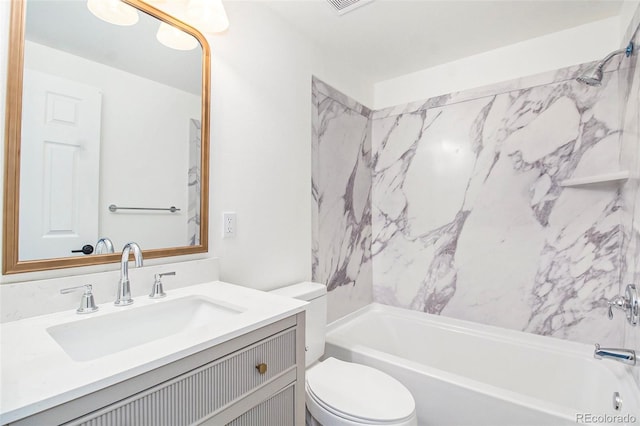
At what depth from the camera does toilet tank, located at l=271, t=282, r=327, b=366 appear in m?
1.57

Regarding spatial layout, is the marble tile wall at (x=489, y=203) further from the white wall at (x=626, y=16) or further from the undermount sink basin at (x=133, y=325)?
the undermount sink basin at (x=133, y=325)

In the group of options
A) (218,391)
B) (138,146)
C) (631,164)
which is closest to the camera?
(218,391)

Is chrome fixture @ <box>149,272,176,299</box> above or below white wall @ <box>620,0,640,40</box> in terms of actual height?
below

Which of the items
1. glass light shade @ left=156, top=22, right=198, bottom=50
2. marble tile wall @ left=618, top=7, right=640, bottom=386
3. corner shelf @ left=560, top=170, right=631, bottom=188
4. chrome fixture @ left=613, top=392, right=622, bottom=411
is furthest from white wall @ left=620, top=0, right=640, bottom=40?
glass light shade @ left=156, top=22, right=198, bottom=50

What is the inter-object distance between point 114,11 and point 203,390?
50.8 inches

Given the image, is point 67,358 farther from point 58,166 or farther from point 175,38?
point 175,38

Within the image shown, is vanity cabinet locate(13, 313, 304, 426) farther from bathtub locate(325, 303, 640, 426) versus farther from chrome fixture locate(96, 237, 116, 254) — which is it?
bathtub locate(325, 303, 640, 426)

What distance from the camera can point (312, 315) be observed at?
5.26 ft

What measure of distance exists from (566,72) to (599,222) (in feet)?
3.02

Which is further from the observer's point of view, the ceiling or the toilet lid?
the ceiling

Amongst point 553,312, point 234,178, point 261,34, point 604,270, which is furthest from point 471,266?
point 261,34

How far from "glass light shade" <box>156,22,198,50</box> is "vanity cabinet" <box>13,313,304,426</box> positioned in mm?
1187

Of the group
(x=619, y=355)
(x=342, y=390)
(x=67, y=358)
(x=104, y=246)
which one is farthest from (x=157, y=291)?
(x=619, y=355)

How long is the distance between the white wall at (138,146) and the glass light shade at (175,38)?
18cm
